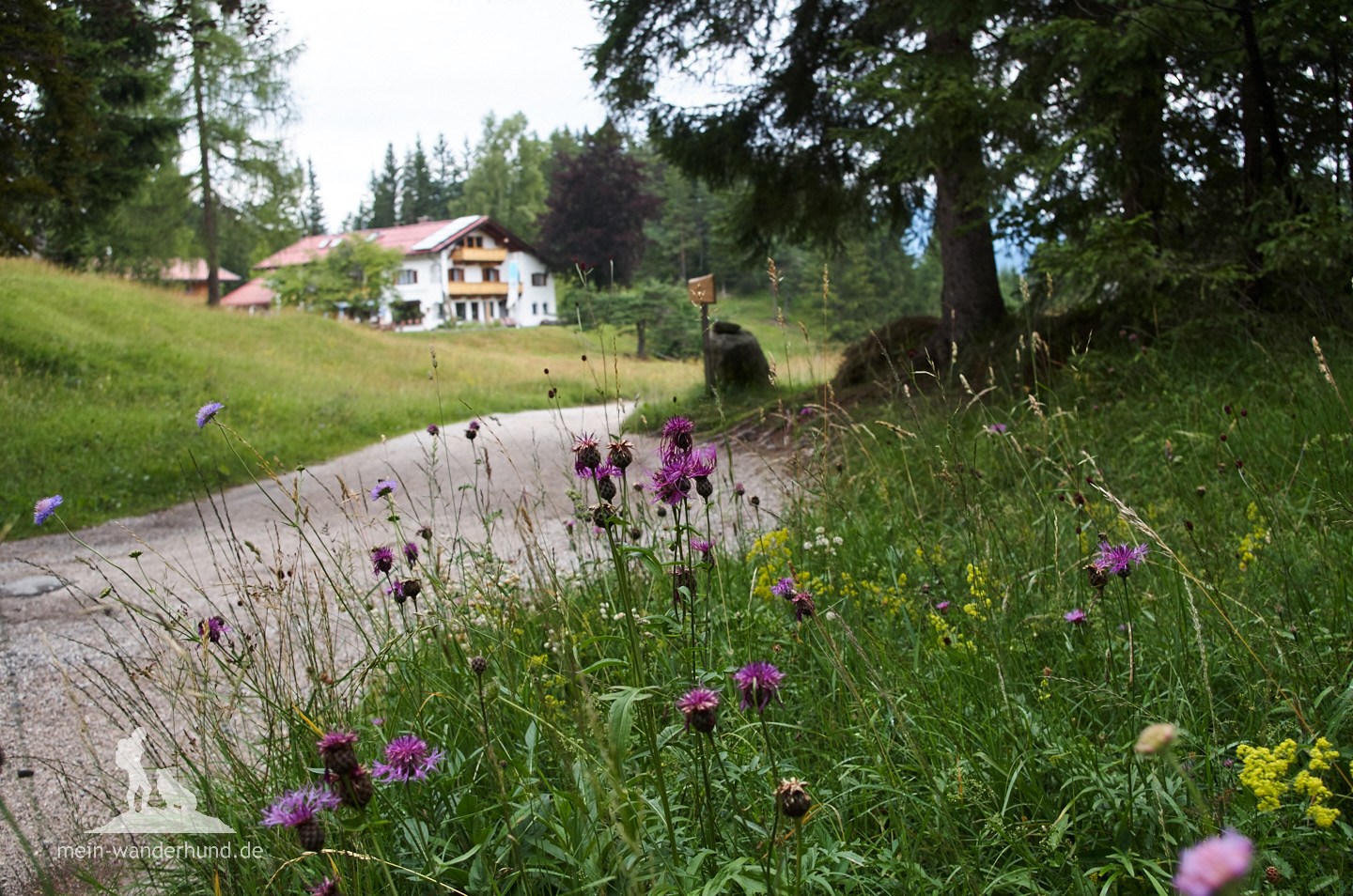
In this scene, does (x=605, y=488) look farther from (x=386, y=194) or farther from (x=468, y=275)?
(x=386, y=194)

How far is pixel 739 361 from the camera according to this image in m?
11.2

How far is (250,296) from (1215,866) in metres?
61.8

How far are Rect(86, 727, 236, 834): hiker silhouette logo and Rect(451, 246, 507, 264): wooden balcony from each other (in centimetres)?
4852

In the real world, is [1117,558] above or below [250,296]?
below

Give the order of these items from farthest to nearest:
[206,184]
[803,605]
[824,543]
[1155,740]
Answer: [206,184]
[824,543]
[803,605]
[1155,740]

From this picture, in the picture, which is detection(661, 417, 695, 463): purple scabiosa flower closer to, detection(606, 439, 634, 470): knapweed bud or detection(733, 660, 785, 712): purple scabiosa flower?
detection(606, 439, 634, 470): knapweed bud

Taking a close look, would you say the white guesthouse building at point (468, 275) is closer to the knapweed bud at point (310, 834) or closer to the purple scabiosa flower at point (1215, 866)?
the knapweed bud at point (310, 834)

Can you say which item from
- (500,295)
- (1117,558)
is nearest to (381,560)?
(1117,558)

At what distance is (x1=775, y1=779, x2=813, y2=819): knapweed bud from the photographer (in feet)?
3.25

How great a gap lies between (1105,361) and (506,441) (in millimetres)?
6191

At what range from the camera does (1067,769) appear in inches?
69.6

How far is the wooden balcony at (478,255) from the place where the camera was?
49094 mm

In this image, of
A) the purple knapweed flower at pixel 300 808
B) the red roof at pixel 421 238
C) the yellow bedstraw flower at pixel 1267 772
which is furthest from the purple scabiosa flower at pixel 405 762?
the red roof at pixel 421 238

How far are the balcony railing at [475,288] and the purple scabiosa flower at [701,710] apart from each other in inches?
2010
